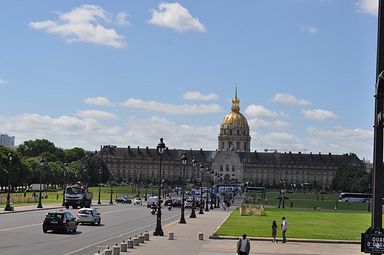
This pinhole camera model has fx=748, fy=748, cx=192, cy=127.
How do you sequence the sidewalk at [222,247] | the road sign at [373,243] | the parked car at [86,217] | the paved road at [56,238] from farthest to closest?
the parked car at [86,217]
the sidewalk at [222,247]
the paved road at [56,238]
the road sign at [373,243]

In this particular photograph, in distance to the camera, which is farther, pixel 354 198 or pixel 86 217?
pixel 354 198

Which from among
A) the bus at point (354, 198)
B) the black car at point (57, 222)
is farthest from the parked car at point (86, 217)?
the bus at point (354, 198)

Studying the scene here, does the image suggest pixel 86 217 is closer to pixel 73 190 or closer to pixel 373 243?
pixel 73 190

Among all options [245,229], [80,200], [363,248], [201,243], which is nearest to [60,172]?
[80,200]

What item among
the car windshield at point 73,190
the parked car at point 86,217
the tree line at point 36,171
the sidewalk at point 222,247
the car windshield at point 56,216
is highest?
the tree line at point 36,171

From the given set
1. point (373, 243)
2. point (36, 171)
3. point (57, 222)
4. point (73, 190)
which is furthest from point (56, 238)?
point (36, 171)

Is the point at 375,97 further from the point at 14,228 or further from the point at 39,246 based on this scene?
the point at 14,228

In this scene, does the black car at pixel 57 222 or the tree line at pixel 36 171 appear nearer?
the black car at pixel 57 222

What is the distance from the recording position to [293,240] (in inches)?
1531

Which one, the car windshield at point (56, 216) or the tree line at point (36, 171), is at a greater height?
the tree line at point (36, 171)

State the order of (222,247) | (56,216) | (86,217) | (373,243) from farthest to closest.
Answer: (86,217) → (56,216) → (222,247) → (373,243)

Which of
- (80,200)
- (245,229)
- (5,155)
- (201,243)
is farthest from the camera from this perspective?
(5,155)

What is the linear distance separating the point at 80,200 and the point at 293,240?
3808cm

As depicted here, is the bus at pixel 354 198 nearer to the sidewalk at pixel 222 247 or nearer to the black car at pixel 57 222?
the sidewalk at pixel 222 247
